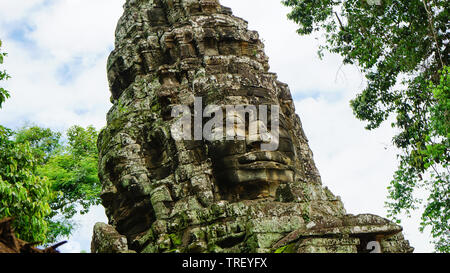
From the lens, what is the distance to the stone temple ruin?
9023 mm

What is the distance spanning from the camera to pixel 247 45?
504 inches

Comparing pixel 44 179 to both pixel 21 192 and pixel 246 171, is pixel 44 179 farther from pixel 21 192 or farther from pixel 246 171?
pixel 246 171

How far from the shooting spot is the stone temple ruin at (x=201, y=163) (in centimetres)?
902

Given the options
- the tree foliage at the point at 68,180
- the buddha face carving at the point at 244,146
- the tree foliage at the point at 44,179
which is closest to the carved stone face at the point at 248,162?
the buddha face carving at the point at 244,146

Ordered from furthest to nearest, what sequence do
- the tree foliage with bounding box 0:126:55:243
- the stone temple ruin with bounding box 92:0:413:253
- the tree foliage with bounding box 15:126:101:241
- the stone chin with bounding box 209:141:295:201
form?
1. the tree foliage with bounding box 15:126:101:241
2. the stone chin with bounding box 209:141:295:201
3. the stone temple ruin with bounding box 92:0:413:253
4. the tree foliage with bounding box 0:126:55:243

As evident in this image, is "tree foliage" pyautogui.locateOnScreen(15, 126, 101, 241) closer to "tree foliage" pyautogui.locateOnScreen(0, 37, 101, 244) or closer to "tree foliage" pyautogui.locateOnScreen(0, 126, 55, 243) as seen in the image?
"tree foliage" pyautogui.locateOnScreen(0, 37, 101, 244)

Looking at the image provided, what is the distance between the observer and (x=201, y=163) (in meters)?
10.8

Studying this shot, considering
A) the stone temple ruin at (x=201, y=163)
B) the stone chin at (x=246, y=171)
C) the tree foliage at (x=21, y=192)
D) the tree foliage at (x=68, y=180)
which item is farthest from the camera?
the tree foliage at (x=68, y=180)

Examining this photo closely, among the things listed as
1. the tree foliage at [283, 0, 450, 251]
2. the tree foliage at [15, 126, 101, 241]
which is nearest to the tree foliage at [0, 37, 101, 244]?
the tree foliage at [15, 126, 101, 241]

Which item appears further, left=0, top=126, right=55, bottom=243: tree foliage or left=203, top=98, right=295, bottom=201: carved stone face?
left=203, top=98, right=295, bottom=201: carved stone face

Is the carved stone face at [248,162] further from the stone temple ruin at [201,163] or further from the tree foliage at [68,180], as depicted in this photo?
the tree foliage at [68,180]

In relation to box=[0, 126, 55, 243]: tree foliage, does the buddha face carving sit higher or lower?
higher

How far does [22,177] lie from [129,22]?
6.88 m

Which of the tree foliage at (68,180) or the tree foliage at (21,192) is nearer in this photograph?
the tree foliage at (21,192)
